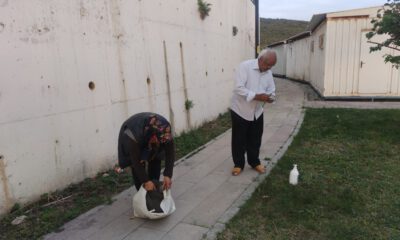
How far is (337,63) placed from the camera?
1080cm


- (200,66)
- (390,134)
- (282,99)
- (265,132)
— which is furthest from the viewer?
(282,99)

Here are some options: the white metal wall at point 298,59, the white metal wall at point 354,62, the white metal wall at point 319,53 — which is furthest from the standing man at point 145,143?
the white metal wall at point 298,59

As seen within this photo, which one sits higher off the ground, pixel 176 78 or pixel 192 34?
pixel 192 34

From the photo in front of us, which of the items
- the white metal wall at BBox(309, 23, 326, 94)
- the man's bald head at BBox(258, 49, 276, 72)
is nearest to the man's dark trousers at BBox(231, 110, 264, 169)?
the man's bald head at BBox(258, 49, 276, 72)

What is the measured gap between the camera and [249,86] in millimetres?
4477

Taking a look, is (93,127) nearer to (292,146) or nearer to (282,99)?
(292,146)

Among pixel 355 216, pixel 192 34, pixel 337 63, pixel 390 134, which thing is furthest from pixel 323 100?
A: pixel 355 216

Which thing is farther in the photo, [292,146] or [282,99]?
[282,99]

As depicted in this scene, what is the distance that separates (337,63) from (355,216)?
27.3ft

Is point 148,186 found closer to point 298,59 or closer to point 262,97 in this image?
point 262,97

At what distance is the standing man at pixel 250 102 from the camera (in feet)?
14.3

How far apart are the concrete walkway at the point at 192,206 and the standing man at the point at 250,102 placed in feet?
0.99

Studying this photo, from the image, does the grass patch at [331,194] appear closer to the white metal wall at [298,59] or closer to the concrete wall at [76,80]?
the concrete wall at [76,80]

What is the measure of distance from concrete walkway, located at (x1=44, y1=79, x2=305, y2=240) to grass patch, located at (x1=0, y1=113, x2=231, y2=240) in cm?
12
